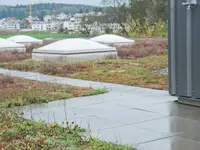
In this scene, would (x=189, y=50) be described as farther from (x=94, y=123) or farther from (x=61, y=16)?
(x=61, y=16)

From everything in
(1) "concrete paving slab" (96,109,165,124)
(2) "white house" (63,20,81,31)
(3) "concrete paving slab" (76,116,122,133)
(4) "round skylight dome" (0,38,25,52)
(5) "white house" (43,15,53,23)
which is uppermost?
(5) "white house" (43,15,53,23)

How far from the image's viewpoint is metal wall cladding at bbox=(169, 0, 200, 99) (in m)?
7.38

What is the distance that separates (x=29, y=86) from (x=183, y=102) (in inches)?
160

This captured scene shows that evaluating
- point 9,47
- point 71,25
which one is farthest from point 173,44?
point 71,25

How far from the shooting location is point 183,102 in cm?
785

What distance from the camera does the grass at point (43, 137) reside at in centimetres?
518

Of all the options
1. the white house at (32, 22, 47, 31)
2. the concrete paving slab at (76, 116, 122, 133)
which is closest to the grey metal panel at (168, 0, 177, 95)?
the concrete paving slab at (76, 116, 122, 133)

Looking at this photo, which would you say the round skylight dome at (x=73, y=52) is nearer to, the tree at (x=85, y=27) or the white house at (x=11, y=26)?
the tree at (x=85, y=27)

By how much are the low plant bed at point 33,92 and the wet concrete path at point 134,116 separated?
321mm

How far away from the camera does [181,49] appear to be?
7711 millimetres

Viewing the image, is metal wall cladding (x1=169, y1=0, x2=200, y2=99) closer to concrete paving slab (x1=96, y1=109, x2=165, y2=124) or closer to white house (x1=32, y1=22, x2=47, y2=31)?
concrete paving slab (x1=96, y1=109, x2=165, y2=124)

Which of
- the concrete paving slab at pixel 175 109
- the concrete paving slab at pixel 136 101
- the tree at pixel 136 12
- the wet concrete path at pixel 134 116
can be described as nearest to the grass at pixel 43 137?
the wet concrete path at pixel 134 116

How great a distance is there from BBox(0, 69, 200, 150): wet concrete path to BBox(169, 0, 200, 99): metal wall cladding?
1.15ft

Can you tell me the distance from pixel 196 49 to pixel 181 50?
1.25 ft
